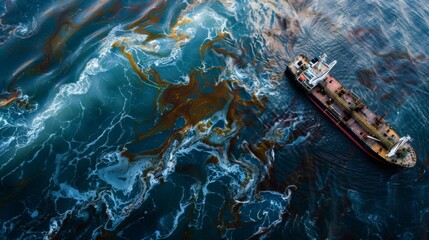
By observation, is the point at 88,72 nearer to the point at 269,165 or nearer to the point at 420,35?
the point at 269,165

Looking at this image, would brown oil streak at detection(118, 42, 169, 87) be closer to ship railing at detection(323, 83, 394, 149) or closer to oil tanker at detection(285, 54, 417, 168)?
oil tanker at detection(285, 54, 417, 168)

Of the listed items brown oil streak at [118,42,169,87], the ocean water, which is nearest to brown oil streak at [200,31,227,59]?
the ocean water

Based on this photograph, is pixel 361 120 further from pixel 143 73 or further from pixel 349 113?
pixel 143 73

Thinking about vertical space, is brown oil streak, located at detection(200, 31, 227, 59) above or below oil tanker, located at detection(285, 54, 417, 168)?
above

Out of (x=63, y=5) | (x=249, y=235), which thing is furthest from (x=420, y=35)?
(x=63, y=5)

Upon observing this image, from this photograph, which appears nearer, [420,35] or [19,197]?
[19,197]

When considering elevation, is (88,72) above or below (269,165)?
above
